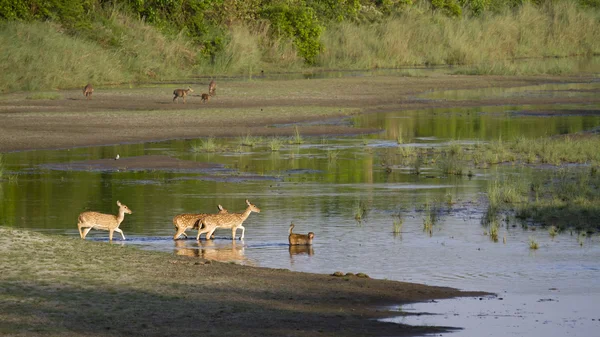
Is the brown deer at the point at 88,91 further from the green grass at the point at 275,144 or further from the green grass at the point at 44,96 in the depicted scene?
the green grass at the point at 275,144

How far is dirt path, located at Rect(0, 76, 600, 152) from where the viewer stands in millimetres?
26922

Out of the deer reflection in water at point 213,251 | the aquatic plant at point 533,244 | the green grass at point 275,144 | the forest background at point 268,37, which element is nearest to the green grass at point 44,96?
the forest background at point 268,37

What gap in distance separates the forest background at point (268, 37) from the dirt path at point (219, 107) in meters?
2.44

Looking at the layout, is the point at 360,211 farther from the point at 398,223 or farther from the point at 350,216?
the point at 398,223

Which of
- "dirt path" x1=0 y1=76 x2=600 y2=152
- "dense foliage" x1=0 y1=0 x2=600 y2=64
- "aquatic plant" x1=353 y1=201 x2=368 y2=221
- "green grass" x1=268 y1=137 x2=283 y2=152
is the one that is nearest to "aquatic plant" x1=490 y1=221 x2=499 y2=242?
"aquatic plant" x1=353 y1=201 x2=368 y2=221

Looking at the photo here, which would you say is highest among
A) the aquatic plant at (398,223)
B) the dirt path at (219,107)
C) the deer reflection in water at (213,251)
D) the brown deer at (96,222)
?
the dirt path at (219,107)

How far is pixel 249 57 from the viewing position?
50.5m

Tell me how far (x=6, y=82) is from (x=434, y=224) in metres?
25.4

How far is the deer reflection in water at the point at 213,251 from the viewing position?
1284 centimetres

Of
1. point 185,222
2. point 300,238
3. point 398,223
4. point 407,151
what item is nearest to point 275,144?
point 407,151

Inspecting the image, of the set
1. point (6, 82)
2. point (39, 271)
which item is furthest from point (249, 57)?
point (39, 271)

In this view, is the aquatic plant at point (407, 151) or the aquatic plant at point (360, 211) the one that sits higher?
the aquatic plant at point (407, 151)

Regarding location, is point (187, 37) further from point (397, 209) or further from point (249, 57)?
point (397, 209)

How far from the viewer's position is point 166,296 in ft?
32.3
